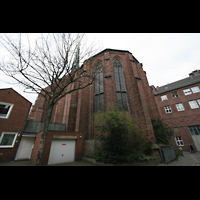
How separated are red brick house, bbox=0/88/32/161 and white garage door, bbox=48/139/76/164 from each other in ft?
15.2

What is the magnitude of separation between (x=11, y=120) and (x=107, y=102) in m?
10.3

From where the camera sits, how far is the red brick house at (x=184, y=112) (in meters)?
16.1

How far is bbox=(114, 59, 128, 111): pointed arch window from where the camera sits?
11.2 m

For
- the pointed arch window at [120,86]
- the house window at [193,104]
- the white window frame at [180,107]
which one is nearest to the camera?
the pointed arch window at [120,86]

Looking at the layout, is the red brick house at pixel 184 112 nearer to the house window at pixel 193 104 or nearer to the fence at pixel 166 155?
the house window at pixel 193 104

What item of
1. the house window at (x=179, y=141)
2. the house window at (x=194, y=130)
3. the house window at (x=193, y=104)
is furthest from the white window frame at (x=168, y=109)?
the house window at (x=179, y=141)

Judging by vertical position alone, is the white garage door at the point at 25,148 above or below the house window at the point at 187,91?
below

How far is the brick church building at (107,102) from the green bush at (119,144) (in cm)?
135

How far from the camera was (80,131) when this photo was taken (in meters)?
10.5

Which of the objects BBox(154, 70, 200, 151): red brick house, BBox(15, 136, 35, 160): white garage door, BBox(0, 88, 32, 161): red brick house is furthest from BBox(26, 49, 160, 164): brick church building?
BBox(154, 70, 200, 151): red brick house

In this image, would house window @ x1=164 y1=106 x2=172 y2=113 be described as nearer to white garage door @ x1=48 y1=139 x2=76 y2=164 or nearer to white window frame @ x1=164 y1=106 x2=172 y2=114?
white window frame @ x1=164 y1=106 x2=172 y2=114

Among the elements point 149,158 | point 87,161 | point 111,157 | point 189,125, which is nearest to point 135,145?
point 149,158
